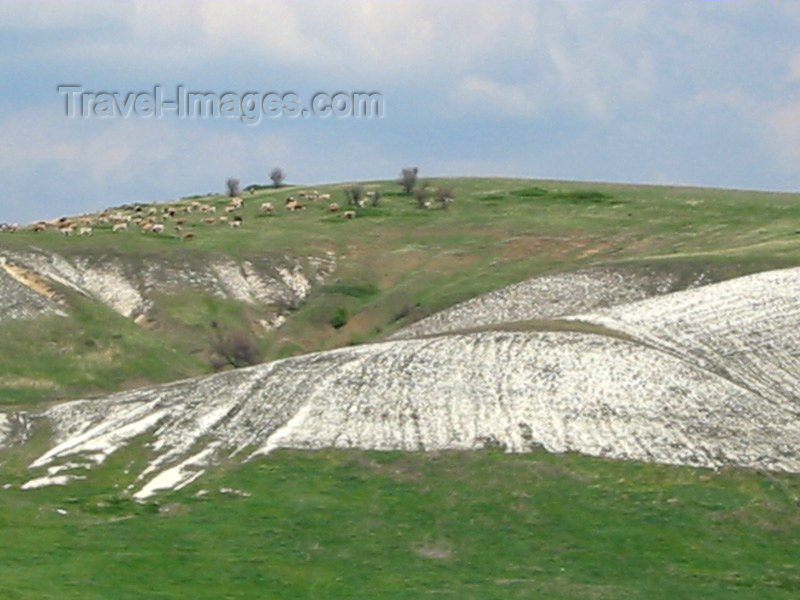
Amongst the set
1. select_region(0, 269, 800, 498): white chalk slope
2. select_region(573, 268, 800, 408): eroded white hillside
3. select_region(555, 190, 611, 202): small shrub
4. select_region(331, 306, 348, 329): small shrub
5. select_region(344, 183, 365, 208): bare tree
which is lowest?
select_region(331, 306, 348, 329): small shrub

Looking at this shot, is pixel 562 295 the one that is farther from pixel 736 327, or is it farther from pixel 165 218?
pixel 165 218

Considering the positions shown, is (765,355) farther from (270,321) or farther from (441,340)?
(270,321)

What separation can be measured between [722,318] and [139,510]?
30981 mm

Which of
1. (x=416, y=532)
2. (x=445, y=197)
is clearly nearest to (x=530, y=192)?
(x=445, y=197)

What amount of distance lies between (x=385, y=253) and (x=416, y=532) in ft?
229

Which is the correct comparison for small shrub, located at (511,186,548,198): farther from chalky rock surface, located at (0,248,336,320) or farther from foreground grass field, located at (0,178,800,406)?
chalky rock surface, located at (0,248,336,320)

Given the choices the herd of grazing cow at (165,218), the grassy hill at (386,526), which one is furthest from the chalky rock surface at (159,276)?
the grassy hill at (386,526)

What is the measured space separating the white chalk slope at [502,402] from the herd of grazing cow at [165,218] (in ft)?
176

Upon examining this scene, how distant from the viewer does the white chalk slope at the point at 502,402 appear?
59.3 m

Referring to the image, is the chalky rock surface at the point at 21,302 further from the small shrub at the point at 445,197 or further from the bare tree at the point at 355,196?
the small shrub at the point at 445,197

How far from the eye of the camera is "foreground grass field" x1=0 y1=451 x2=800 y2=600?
45.8 m

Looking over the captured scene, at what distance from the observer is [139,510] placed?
55125 mm

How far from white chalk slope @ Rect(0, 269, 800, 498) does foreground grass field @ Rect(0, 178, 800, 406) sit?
647 inches

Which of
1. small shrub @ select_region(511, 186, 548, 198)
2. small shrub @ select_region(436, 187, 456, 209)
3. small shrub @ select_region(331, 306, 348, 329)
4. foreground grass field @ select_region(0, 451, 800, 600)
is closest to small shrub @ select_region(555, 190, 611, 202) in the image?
small shrub @ select_region(511, 186, 548, 198)
